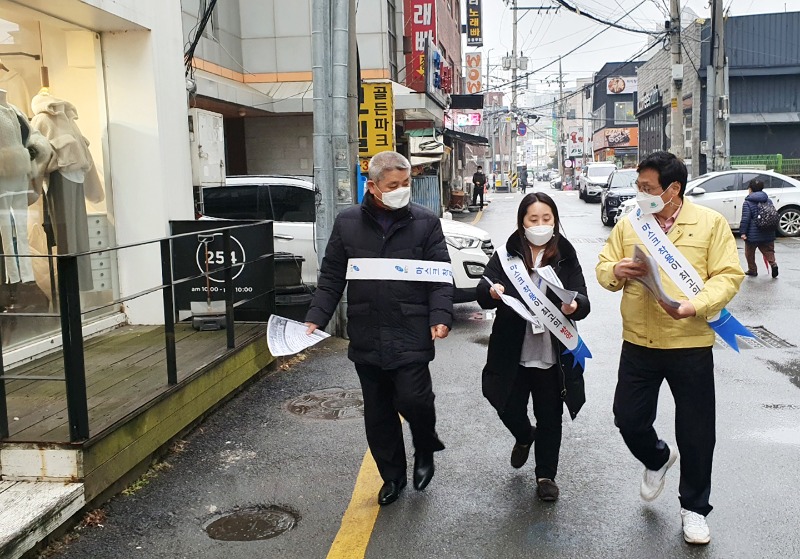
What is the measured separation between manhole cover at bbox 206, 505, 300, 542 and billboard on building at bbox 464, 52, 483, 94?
4037cm

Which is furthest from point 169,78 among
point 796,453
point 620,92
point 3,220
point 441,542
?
point 620,92

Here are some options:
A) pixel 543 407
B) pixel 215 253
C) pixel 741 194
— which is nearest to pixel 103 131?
pixel 215 253

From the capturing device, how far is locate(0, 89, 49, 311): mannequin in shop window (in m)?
5.90

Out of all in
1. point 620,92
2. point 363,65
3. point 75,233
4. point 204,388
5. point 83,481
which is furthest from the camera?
point 620,92

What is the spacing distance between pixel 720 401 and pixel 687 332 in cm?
289

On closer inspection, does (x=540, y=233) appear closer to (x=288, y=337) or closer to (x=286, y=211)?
(x=288, y=337)

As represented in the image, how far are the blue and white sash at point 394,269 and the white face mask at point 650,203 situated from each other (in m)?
1.10

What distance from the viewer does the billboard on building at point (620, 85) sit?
74.8 metres

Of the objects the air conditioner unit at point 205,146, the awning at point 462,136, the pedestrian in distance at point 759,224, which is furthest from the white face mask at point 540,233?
the awning at point 462,136

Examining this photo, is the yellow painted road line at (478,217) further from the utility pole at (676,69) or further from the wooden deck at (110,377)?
the wooden deck at (110,377)

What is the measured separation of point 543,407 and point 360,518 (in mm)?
1168

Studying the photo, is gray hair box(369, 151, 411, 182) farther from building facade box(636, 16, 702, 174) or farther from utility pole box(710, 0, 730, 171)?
building facade box(636, 16, 702, 174)

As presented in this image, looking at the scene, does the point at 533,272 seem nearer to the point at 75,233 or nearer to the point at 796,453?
the point at 796,453

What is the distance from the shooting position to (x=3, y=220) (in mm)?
6137
